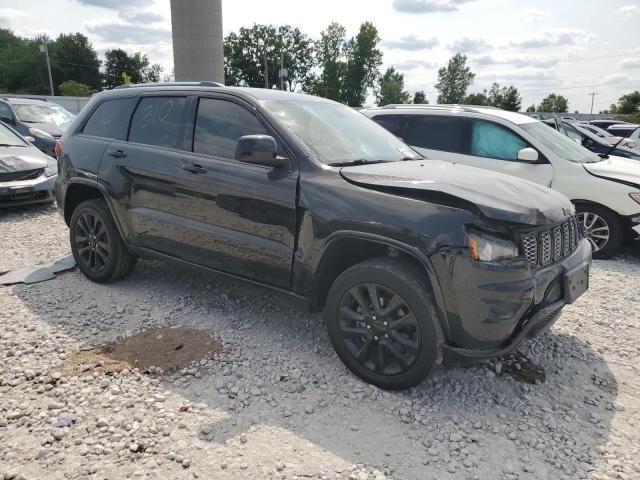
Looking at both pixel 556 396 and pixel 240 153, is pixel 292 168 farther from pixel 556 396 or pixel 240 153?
pixel 556 396

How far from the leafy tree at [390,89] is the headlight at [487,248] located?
235 ft

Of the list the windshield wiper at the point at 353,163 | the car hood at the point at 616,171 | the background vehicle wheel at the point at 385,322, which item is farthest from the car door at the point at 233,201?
the car hood at the point at 616,171

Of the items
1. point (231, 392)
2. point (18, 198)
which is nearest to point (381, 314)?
point (231, 392)

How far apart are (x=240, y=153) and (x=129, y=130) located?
1.74 meters

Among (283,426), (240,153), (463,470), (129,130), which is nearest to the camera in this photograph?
(463,470)

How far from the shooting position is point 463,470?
8.42 feet

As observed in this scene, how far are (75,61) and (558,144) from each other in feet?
285

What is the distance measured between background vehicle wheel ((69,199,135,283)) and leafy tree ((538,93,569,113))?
81.7m

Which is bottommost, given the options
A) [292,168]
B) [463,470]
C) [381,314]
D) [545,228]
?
[463,470]

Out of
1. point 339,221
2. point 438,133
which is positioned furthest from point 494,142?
point 339,221

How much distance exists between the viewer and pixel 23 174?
25.8ft

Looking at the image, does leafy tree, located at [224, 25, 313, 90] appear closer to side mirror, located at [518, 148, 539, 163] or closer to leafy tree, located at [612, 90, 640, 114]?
leafy tree, located at [612, 90, 640, 114]

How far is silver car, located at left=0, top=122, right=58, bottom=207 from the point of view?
764 centimetres

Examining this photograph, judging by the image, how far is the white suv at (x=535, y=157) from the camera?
6.12 metres
